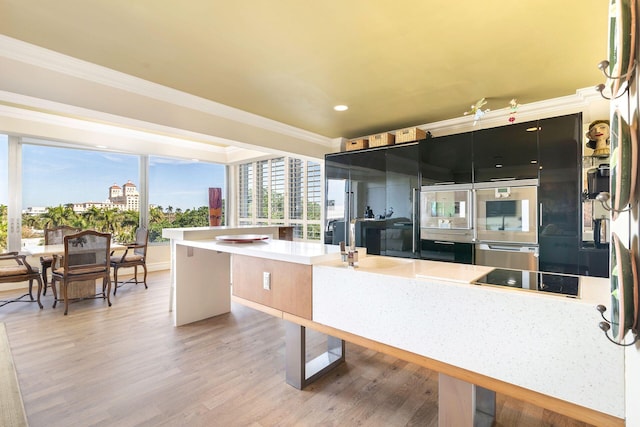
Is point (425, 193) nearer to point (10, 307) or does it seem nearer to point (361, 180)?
point (361, 180)

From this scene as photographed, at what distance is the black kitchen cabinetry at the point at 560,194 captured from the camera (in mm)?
2736

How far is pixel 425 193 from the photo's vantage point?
368 cm

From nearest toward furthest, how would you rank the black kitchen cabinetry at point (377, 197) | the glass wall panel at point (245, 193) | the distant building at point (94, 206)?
the black kitchen cabinetry at point (377, 197), the distant building at point (94, 206), the glass wall panel at point (245, 193)

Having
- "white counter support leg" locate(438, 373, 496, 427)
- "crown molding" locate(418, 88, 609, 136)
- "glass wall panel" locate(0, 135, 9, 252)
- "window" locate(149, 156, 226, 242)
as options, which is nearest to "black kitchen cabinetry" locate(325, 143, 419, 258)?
"crown molding" locate(418, 88, 609, 136)

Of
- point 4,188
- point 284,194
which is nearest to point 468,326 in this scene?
point 284,194

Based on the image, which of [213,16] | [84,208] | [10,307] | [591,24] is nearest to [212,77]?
[213,16]

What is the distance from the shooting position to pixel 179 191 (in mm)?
6547

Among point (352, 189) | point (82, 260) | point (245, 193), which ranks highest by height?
point (245, 193)

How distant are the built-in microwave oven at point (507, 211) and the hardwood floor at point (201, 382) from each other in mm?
1658

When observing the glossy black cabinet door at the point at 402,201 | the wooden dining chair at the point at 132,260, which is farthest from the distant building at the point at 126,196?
the glossy black cabinet door at the point at 402,201

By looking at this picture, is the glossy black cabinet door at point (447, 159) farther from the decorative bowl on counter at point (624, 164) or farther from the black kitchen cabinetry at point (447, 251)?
the decorative bowl on counter at point (624, 164)

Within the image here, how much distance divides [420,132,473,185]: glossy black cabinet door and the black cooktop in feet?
7.23

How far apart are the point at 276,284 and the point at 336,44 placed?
68.6 inches

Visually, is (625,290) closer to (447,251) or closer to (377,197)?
(447,251)
